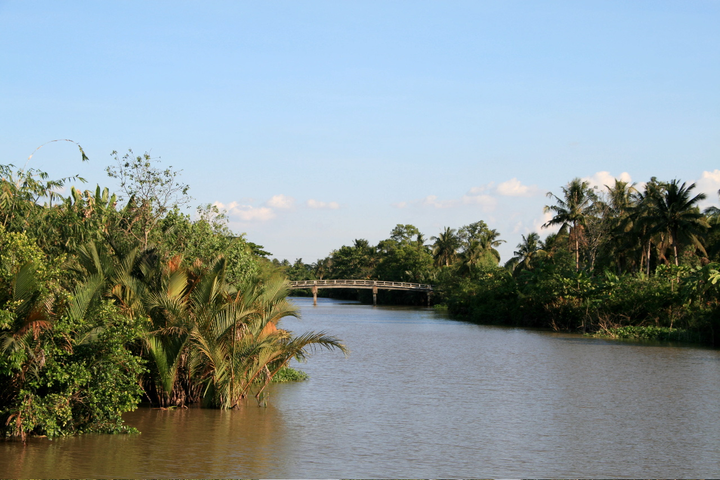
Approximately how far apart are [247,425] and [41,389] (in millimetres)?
3824

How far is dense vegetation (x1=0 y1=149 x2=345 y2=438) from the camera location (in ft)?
34.3

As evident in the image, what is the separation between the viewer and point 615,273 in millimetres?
56031

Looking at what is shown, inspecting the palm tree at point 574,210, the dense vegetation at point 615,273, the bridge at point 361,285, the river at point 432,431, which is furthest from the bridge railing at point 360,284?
the river at point 432,431

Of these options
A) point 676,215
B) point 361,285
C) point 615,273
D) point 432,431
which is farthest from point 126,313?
point 361,285

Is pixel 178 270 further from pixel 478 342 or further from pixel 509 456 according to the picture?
pixel 478 342

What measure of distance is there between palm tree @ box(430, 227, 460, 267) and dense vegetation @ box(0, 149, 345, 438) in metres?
84.3

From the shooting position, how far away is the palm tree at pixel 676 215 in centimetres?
4381

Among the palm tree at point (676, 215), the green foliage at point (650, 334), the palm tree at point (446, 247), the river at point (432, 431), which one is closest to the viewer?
the river at point (432, 431)

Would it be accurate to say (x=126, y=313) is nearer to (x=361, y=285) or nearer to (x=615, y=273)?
(x=615, y=273)

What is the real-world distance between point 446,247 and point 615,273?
45712 mm

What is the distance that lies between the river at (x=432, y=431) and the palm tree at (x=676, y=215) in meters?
23.2

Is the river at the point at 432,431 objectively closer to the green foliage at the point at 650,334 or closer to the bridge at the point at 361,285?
the green foliage at the point at 650,334

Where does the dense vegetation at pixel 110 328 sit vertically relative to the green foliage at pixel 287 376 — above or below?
above

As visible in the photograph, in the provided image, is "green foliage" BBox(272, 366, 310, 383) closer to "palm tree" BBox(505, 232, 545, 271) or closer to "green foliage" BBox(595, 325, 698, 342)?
"green foliage" BBox(595, 325, 698, 342)
